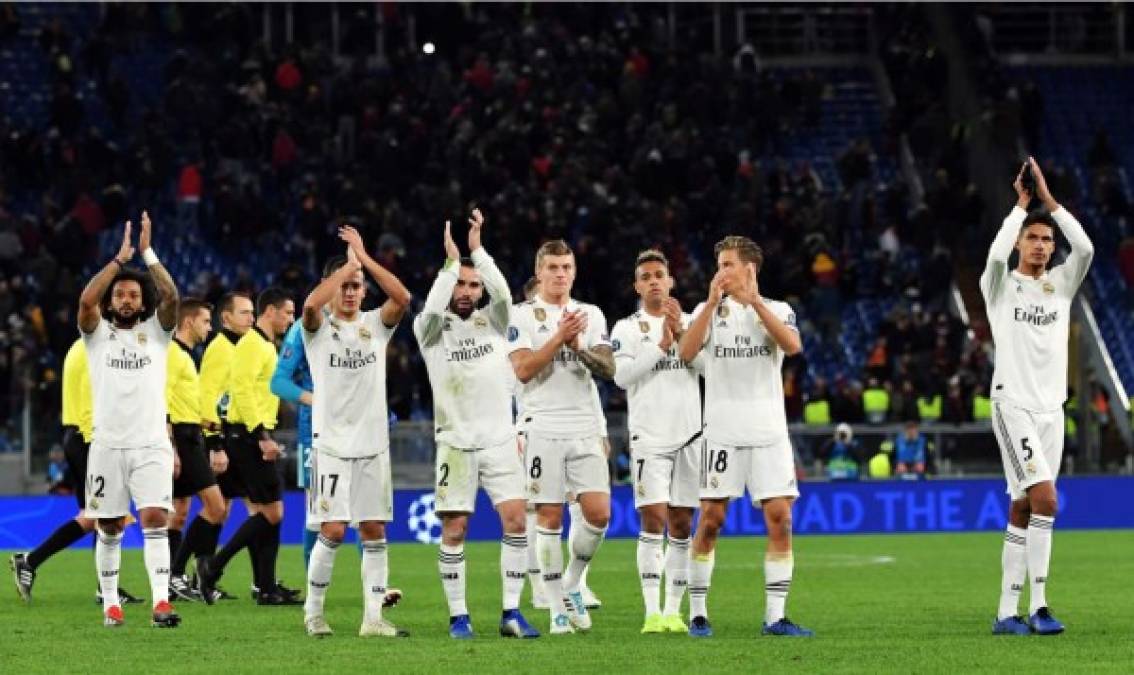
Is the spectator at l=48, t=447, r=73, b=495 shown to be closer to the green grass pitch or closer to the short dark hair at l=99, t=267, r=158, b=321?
the green grass pitch

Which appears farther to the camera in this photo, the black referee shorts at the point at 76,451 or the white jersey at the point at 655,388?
the black referee shorts at the point at 76,451

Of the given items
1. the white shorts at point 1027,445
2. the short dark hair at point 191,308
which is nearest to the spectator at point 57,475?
the short dark hair at point 191,308

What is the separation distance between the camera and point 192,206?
39.6m

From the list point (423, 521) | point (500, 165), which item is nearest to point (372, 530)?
point (423, 521)

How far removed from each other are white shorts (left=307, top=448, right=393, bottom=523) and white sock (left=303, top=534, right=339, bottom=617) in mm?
190

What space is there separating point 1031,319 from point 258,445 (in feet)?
22.3

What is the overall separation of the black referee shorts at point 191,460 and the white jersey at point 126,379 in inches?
99.2

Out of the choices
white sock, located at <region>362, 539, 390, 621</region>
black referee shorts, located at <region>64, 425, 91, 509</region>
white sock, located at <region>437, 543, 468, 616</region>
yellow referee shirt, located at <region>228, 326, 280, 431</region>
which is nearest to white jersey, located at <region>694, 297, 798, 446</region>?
white sock, located at <region>437, 543, 468, 616</region>

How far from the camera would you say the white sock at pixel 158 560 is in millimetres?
15883

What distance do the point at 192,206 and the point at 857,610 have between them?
24.0 meters

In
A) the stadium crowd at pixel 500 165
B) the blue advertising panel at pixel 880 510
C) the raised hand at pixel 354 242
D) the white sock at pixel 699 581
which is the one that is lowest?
the blue advertising panel at pixel 880 510

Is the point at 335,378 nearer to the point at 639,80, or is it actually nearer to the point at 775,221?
the point at 775,221

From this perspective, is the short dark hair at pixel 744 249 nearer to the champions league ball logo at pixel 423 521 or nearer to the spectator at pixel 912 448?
the champions league ball logo at pixel 423 521

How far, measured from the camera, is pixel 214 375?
18922 millimetres
